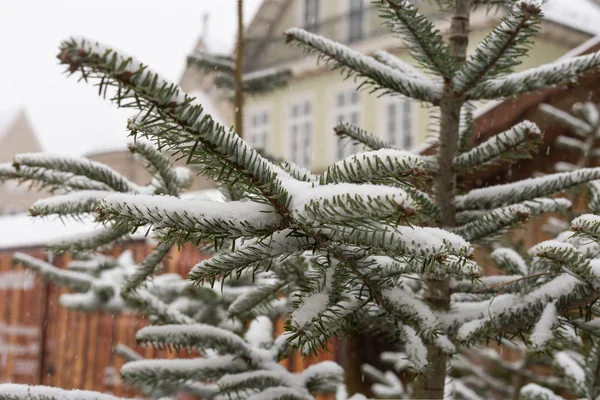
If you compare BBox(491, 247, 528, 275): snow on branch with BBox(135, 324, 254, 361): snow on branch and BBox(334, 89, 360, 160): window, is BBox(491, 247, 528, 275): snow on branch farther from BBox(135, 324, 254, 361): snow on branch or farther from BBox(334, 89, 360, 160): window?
BBox(334, 89, 360, 160): window

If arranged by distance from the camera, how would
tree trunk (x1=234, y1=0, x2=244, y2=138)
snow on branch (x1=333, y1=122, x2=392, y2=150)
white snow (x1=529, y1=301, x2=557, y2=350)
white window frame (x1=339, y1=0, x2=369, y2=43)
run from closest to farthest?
white snow (x1=529, y1=301, x2=557, y2=350)
snow on branch (x1=333, y1=122, x2=392, y2=150)
tree trunk (x1=234, y1=0, x2=244, y2=138)
white window frame (x1=339, y1=0, x2=369, y2=43)

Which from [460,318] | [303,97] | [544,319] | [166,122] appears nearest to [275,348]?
[460,318]

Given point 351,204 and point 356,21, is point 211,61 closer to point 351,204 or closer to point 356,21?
point 351,204

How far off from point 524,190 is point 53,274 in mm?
2038

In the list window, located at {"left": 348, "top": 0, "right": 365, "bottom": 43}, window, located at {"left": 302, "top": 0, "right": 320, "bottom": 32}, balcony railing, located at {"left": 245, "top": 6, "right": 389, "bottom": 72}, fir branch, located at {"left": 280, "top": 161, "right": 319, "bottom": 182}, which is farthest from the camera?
window, located at {"left": 302, "top": 0, "right": 320, "bottom": 32}

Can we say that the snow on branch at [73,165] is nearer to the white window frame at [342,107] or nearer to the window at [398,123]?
the window at [398,123]

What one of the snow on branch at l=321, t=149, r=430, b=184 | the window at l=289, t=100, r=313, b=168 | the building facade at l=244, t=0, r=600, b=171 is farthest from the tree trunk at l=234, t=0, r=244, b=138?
the window at l=289, t=100, r=313, b=168

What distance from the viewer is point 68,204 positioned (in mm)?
1396

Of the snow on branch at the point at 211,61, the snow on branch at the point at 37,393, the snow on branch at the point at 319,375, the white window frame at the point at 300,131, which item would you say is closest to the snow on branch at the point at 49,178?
the snow on branch at the point at 37,393

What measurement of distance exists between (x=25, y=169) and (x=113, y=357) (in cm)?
515

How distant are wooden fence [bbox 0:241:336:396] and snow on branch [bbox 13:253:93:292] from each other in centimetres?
185

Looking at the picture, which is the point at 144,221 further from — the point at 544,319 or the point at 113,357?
the point at 113,357

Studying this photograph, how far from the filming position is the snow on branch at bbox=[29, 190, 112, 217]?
138 cm

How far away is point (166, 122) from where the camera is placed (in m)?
0.74
